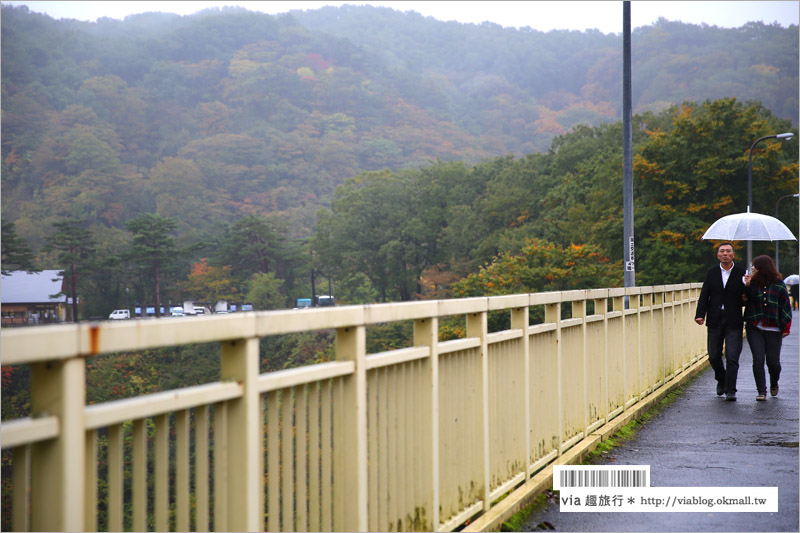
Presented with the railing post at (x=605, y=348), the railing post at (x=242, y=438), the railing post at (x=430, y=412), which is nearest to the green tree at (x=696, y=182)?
the railing post at (x=605, y=348)

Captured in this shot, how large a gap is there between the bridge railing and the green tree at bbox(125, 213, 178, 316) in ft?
385

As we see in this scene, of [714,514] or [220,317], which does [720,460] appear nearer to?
[714,514]

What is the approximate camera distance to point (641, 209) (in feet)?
163

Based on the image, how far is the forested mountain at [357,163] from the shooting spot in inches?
2216

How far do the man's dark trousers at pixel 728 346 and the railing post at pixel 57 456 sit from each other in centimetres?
1042

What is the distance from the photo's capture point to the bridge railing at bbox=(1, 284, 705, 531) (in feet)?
Result: 8.31

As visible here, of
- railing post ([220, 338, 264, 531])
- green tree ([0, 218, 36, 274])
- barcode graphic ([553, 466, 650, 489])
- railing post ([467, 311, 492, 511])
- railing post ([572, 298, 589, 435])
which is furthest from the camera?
green tree ([0, 218, 36, 274])

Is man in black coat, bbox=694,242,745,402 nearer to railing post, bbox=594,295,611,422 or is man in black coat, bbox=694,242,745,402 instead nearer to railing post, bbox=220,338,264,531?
railing post, bbox=594,295,611,422

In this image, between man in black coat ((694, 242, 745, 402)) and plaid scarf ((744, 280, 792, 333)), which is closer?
plaid scarf ((744, 280, 792, 333))

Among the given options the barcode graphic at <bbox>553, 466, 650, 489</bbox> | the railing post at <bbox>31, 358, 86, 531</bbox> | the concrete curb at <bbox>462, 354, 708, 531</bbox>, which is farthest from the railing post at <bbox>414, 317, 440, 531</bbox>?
the railing post at <bbox>31, 358, 86, 531</bbox>

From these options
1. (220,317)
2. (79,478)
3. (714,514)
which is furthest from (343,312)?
(714,514)

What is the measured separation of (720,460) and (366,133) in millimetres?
180291

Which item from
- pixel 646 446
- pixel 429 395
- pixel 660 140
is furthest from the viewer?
pixel 660 140

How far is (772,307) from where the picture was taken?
11.7 metres
